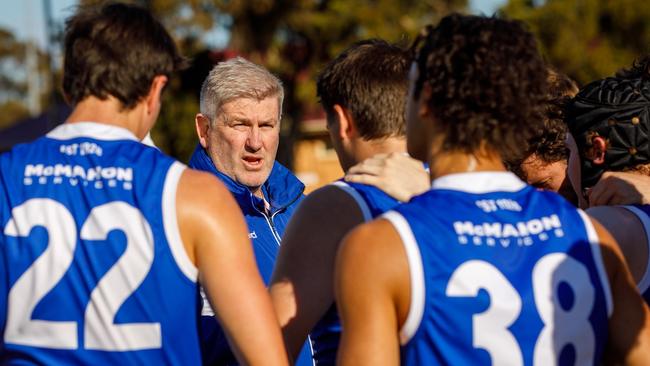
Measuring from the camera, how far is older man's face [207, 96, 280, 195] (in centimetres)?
492

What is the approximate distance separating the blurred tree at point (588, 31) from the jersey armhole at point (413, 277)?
78.7 ft

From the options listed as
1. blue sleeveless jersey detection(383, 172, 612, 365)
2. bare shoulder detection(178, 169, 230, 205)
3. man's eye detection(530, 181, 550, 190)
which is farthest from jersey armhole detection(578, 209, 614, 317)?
man's eye detection(530, 181, 550, 190)

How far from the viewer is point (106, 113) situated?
293 centimetres

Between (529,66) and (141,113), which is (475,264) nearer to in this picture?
(529,66)

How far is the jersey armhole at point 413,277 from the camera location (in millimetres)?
2562

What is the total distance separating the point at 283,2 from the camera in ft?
86.0

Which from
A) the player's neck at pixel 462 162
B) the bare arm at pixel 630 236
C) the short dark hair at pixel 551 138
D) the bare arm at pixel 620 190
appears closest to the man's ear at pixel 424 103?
the player's neck at pixel 462 162

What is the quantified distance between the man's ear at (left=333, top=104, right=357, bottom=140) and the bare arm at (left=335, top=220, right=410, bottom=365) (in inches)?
24.4

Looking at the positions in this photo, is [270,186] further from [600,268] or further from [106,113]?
[600,268]

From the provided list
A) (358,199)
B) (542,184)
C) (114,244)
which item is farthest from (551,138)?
(114,244)

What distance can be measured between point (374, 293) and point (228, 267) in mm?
494

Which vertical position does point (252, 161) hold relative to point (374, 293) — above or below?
below

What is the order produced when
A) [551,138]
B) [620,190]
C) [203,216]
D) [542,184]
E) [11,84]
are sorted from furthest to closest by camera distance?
1. [11,84]
2. [542,184]
3. [551,138]
4. [620,190]
5. [203,216]

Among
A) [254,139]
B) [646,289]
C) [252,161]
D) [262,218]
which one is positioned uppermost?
[646,289]
